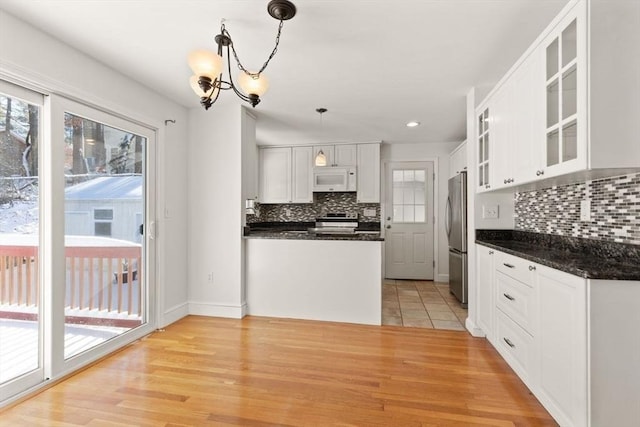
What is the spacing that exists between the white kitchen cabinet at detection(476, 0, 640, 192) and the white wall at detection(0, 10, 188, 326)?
3.08 m

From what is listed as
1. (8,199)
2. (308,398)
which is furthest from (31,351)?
(308,398)

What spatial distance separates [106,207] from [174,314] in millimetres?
1317

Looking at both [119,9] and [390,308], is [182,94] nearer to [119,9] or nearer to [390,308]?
[119,9]

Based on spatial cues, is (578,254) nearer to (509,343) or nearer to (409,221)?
(509,343)

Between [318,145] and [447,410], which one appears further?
[318,145]

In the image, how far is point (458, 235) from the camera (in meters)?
3.86

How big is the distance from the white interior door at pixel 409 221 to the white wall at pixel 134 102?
10.7ft

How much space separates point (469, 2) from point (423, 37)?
0.37 metres

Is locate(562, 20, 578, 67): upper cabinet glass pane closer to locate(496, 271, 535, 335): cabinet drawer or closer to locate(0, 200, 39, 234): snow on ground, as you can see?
locate(496, 271, 535, 335): cabinet drawer

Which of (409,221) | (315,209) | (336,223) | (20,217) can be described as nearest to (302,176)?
(315,209)

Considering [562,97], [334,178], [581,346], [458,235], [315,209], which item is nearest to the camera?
[581,346]

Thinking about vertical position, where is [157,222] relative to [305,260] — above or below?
above

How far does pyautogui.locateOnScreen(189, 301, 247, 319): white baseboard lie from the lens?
329 centimetres

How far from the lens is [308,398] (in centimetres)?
186
